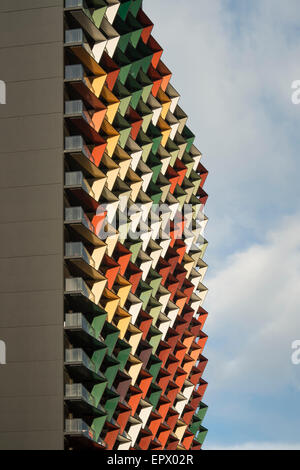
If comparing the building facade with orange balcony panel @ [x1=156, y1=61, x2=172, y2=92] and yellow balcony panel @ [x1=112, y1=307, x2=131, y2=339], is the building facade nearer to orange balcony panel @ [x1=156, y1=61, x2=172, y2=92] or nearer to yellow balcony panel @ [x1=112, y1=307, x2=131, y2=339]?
yellow balcony panel @ [x1=112, y1=307, x2=131, y2=339]

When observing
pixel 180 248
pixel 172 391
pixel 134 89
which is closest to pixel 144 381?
pixel 172 391

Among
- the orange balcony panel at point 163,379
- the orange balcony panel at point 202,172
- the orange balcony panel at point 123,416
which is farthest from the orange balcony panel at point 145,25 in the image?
the orange balcony panel at point 123,416

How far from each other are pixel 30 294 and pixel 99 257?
9066mm

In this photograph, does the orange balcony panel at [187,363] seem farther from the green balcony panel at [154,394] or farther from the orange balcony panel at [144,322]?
the orange balcony panel at [144,322]

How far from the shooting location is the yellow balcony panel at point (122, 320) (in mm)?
88875

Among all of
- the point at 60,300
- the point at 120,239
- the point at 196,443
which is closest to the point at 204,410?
the point at 196,443

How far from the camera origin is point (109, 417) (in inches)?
3297

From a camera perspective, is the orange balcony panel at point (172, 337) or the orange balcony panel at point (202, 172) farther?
the orange balcony panel at point (202, 172)

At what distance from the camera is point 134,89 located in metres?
96.2

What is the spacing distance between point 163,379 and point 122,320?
16.9 metres

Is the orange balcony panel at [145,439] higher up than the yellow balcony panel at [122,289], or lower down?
lower down

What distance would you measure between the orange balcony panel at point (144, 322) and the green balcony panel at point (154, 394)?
5046 millimetres

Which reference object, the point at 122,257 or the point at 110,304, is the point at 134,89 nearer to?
the point at 122,257
